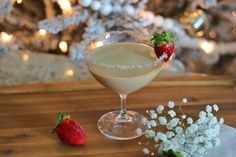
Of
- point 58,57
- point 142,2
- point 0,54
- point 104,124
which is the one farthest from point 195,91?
point 0,54

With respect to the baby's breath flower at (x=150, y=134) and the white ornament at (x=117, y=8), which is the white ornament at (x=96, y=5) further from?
the baby's breath flower at (x=150, y=134)

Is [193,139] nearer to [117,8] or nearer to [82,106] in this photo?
[82,106]

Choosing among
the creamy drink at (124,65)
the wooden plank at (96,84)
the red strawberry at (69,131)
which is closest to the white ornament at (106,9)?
the wooden plank at (96,84)

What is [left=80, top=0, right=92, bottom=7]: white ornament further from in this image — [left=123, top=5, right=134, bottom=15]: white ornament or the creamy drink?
the creamy drink

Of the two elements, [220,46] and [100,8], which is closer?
[100,8]

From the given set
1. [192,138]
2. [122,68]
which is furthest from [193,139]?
[122,68]

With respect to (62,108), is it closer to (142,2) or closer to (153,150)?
(153,150)
